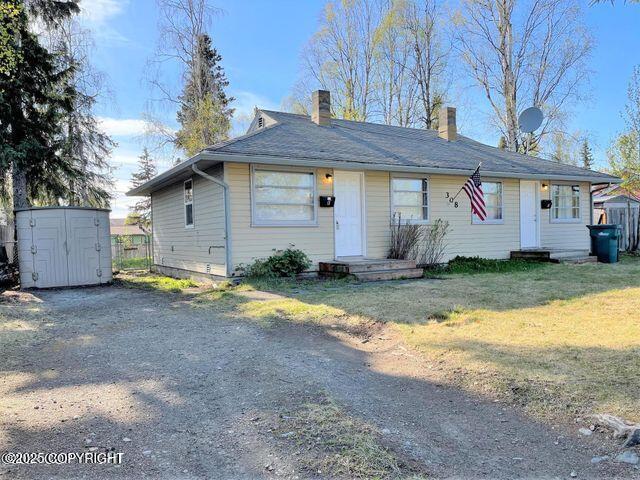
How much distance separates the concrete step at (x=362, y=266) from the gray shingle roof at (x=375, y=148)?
2240 millimetres

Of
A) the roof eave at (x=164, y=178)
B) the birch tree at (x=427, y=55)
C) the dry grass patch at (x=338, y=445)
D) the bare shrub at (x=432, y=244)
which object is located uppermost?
the birch tree at (x=427, y=55)

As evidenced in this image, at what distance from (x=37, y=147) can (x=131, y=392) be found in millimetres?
9890

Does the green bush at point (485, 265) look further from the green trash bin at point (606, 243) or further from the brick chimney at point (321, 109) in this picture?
the brick chimney at point (321, 109)

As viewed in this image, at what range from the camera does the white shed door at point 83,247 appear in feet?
31.9

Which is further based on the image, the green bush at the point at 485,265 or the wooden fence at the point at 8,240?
the green bush at the point at 485,265

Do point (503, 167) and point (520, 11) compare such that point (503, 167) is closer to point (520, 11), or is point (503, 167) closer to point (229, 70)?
point (520, 11)

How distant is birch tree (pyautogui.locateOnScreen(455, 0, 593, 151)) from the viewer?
2020 centimetres

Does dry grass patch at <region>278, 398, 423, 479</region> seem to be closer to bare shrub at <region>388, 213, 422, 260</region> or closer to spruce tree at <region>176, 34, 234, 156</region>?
bare shrub at <region>388, 213, 422, 260</region>

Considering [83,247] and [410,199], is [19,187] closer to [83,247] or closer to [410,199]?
[83,247]

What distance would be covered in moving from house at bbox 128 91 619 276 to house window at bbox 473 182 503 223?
3cm

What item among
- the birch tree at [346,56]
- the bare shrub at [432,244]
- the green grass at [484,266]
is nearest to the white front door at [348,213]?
the bare shrub at [432,244]

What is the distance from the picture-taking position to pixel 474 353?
4051 millimetres

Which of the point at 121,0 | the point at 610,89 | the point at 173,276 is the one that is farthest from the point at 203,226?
the point at 610,89

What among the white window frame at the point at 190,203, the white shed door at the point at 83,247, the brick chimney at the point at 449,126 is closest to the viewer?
the white shed door at the point at 83,247
